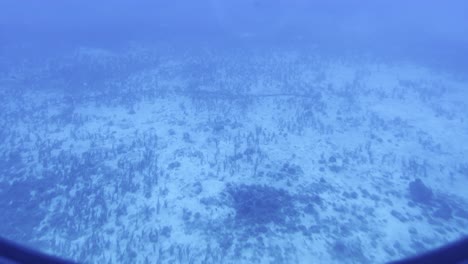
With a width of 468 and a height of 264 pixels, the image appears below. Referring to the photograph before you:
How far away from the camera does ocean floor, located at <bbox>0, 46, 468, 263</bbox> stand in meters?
9.76

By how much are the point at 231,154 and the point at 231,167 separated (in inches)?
40.6

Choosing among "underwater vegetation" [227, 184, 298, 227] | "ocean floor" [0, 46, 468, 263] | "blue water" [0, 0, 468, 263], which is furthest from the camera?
"underwater vegetation" [227, 184, 298, 227]

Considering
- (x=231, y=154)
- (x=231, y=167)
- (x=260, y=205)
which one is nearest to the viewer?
(x=260, y=205)

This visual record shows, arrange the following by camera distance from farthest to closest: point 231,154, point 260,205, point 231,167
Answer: point 231,154 < point 231,167 < point 260,205

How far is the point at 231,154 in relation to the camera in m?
13.9

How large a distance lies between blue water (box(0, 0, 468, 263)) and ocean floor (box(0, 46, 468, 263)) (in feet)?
0.22

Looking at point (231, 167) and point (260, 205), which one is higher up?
point (231, 167)

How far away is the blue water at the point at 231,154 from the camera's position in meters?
9.86

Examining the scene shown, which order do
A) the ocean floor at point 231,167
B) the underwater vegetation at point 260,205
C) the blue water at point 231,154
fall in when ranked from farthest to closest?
the underwater vegetation at point 260,205 → the blue water at point 231,154 → the ocean floor at point 231,167

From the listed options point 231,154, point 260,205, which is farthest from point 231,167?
point 260,205

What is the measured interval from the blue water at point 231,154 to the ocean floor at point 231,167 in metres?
0.07

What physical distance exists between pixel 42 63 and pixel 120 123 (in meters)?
16.4

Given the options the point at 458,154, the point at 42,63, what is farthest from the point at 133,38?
the point at 458,154

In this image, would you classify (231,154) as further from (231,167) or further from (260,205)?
(260,205)
